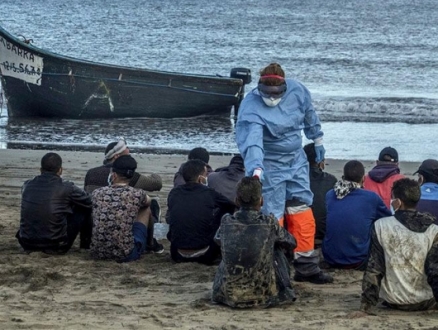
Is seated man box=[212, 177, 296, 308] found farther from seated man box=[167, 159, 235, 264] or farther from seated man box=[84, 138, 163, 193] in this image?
seated man box=[84, 138, 163, 193]

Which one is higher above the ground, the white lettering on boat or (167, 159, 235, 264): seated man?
the white lettering on boat

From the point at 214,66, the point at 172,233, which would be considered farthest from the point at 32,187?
the point at 214,66

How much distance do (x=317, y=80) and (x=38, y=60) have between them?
13.3 meters

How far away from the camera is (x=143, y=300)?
20.6ft

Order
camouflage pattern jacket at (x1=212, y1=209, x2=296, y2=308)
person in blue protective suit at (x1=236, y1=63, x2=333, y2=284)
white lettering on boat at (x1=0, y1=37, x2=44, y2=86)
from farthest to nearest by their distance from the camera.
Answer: white lettering on boat at (x1=0, y1=37, x2=44, y2=86) → person in blue protective suit at (x1=236, y1=63, x2=333, y2=284) → camouflage pattern jacket at (x1=212, y1=209, x2=296, y2=308)

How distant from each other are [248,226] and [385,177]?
2.40 metres

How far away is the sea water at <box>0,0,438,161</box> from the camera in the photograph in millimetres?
17906

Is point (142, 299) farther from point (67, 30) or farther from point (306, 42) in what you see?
point (67, 30)

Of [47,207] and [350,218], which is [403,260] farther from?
[47,207]

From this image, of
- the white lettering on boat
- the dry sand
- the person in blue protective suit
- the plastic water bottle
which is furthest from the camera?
the white lettering on boat

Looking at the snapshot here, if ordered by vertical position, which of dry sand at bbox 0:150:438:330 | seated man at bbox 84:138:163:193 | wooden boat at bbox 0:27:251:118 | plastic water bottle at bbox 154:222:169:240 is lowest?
dry sand at bbox 0:150:438:330

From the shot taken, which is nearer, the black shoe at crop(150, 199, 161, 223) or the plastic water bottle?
the black shoe at crop(150, 199, 161, 223)

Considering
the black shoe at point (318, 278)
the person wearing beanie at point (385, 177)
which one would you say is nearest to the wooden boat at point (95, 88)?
the person wearing beanie at point (385, 177)

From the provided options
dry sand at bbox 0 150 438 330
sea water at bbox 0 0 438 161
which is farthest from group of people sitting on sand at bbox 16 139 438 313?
sea water at bbox 0 0 438 161
